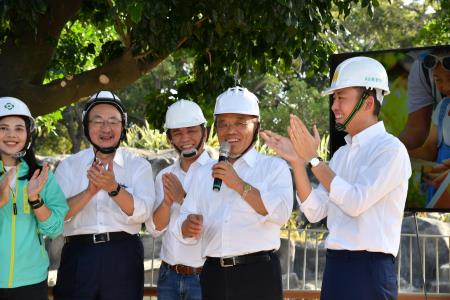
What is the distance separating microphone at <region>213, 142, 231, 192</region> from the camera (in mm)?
4465

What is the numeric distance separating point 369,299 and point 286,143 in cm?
93

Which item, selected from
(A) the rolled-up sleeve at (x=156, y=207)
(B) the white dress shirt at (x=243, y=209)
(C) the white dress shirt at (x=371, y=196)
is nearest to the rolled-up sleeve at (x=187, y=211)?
(B) the white dress shirt at (x=243, y=209)

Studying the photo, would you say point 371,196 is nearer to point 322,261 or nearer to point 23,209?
point 23,209

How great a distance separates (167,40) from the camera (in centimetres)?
679

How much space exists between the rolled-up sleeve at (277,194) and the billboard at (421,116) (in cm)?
164

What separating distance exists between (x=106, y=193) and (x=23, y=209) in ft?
1.89

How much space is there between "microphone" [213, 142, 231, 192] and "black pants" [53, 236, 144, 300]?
3.40 feet

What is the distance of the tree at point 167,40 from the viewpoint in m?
6.41

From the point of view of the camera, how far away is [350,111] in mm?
4320

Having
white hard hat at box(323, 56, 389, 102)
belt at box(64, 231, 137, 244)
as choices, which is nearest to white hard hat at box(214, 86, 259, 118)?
white hard hat at box(323, 56, 389, 102)

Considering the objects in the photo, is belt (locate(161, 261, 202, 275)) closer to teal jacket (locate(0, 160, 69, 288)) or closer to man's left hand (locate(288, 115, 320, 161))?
teal jacket (locate(0, 160, 69, 288))

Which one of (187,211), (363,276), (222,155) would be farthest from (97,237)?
(363,276)

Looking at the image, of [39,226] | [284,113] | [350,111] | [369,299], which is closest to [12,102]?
[39,226]

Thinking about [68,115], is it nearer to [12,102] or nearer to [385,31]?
[385,31]
